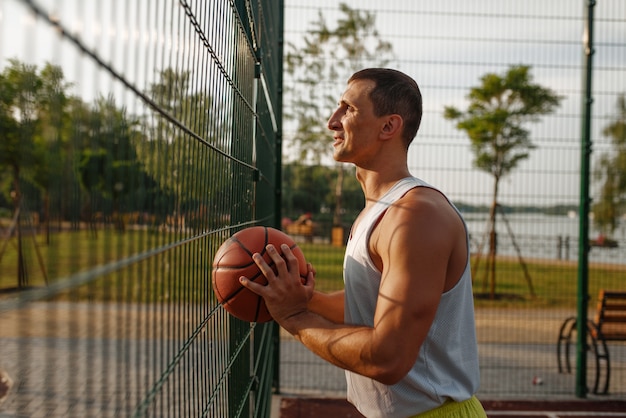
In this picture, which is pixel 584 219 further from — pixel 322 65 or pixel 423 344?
pixel 423 344

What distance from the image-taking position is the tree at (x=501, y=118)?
762cm

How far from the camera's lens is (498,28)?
7.46m

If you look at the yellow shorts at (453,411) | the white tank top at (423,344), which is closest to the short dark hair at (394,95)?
the white tank top at (423,344)

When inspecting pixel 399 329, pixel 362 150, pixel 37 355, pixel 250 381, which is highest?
pixel 362 150

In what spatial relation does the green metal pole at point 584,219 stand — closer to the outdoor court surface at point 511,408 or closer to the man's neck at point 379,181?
the outdoor court surface at point 511,408

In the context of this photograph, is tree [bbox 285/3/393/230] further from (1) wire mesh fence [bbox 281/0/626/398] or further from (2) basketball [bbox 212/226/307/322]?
(2) basketball [bbox 212/226/307/322]

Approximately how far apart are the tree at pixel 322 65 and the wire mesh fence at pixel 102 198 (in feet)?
16.9

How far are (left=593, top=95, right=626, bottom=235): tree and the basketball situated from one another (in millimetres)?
5869

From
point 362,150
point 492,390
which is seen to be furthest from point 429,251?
point 492,390

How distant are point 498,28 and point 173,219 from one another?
6578mm

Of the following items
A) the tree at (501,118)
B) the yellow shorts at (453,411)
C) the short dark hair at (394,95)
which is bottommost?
the yellow shorts at (453,411)

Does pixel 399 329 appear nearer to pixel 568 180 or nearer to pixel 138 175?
pixel 138 175

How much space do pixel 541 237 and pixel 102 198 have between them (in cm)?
743

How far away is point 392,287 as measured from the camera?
1997mm
